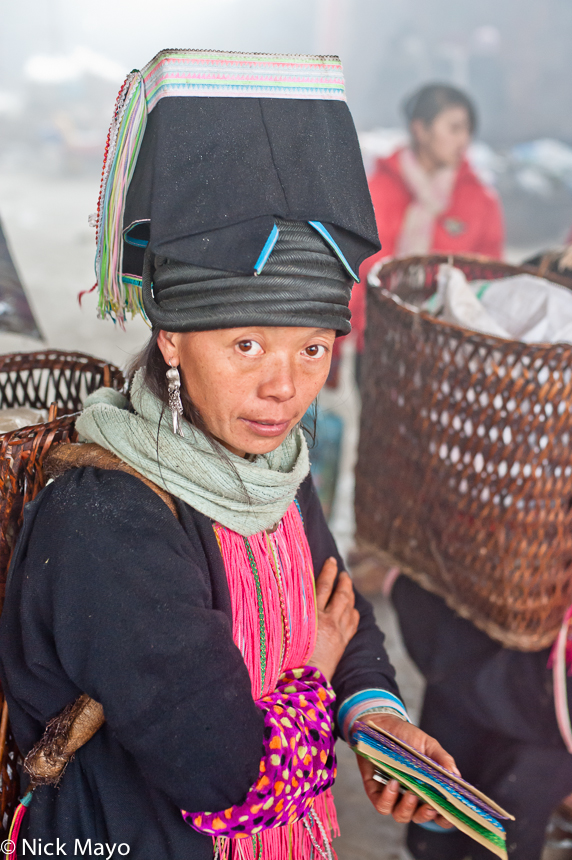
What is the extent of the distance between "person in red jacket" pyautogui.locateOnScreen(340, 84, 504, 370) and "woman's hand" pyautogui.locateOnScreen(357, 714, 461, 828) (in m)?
2.47

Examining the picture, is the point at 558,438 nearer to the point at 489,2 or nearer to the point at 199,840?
the point at 199,840

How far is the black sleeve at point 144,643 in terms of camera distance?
2.82 feet

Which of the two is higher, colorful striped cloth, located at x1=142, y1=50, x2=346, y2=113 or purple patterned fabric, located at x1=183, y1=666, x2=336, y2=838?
colorful striped cloth, located at x1=142, y1=50, x2=346, y2=113

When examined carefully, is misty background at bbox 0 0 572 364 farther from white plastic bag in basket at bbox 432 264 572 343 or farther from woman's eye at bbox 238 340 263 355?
woman's eye at bbox 238 340 263 355

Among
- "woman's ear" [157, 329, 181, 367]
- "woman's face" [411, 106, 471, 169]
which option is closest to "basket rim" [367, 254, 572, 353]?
"woman's ear" [157, 329, 181, 367]

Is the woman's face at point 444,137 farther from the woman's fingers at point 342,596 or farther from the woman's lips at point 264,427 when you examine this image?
the woman's lips at point 264,427

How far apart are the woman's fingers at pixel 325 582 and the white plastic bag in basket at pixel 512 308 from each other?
2.16 feet

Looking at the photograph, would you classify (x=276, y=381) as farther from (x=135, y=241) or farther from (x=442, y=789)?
(x=442, y=789)

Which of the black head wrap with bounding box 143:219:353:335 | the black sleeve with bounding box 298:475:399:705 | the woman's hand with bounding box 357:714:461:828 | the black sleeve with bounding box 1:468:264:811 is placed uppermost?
the black head wrap with bounding box 143:219:353:335

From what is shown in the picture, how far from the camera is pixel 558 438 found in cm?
136

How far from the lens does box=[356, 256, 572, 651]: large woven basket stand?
53.3 inches

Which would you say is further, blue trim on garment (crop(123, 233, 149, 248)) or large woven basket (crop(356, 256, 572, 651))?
large woven basket (crop(356, 256, 572, 651))

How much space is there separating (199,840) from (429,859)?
1015mm

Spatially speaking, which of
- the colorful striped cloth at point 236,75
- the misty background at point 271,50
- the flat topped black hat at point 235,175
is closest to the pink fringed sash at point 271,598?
the flat topped black hat at point 235,175
